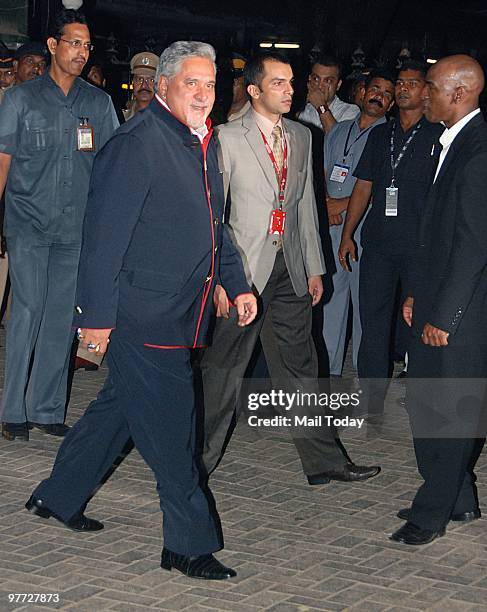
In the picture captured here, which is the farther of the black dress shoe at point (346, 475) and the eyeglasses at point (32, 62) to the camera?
the eyeglasses at point (32, 62)

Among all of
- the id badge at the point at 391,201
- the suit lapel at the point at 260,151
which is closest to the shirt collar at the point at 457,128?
the suit lapel at the point at 260,151

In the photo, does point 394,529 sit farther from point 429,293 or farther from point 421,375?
point 429,293

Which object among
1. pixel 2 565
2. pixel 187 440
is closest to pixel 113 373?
pixel 187 440

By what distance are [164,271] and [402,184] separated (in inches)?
131

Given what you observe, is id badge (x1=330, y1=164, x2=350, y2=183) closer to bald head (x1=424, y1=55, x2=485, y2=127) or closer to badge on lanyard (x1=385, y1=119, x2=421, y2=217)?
badge on lanyard (x1=385, y1=119, x2=421, y2=217)

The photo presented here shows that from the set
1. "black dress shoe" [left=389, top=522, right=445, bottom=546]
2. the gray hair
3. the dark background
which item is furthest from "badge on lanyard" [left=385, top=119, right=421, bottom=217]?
the dark background

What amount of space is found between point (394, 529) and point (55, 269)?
8.98 ft

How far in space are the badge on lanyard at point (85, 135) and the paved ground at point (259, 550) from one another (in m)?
1.79

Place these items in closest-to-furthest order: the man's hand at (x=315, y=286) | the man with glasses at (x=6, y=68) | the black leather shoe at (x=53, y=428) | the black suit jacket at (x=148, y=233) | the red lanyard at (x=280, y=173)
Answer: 1. the black suit jacket at (x=148, y=233)
2. the red lanyard at (x=280, y=173)
3. the man's hand at (x=315, y=286)
4. the black leather shoe at (x=53, y=428)
5. the man with glasses at (x=6, y=68)

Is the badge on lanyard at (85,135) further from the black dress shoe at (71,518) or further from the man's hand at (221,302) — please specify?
the black dress shoe at (71,518)

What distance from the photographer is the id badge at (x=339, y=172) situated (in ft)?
29.2

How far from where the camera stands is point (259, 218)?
20.8 feet

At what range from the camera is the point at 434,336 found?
5363 mm

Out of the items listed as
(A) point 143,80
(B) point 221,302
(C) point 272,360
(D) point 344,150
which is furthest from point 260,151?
(A) point 143,80
